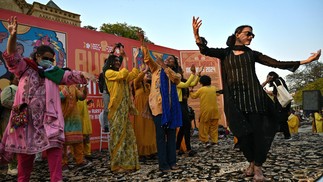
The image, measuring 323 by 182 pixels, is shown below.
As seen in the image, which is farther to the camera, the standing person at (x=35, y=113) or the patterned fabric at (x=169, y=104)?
the patterned fabric at (x=169, y=104)

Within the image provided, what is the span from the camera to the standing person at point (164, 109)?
344cm

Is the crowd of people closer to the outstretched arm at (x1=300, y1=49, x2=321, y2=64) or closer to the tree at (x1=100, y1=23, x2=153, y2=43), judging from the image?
the outstretched arm at (x1=300, y1=49, x2=321, y2=64)

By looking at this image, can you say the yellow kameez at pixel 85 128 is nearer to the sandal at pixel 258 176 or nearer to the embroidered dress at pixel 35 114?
the embroidered dress at pixel 35 114

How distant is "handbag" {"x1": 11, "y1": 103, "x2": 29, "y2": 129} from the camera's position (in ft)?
7.55

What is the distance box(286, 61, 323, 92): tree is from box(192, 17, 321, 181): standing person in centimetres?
3644

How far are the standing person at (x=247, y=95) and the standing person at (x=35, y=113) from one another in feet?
5.47

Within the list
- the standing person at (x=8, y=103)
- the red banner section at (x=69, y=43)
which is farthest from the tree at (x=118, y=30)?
the standing person at (x=8, y=103)

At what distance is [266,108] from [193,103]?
22.3 feet

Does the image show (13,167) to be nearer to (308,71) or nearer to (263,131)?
(263,131)

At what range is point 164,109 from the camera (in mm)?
3461

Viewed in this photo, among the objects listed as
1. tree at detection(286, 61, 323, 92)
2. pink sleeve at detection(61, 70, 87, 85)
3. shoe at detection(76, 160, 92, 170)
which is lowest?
shoe at detection(76, 160, 92, 170)

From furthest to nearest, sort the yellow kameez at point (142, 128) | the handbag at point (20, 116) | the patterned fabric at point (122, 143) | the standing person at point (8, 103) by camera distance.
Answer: the yellow kameez at point (142, 128) < the standing person at point (8, 103) < the patterned fabric at point (122, 143) < the handbag at point (20, 116)

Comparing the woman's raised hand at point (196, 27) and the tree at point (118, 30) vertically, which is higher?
the tree at point (118, 30)

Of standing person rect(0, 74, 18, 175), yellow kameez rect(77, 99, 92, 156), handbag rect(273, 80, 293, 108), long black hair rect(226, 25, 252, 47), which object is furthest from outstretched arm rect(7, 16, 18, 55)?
handbag rect(273, 80, 293, 108)
